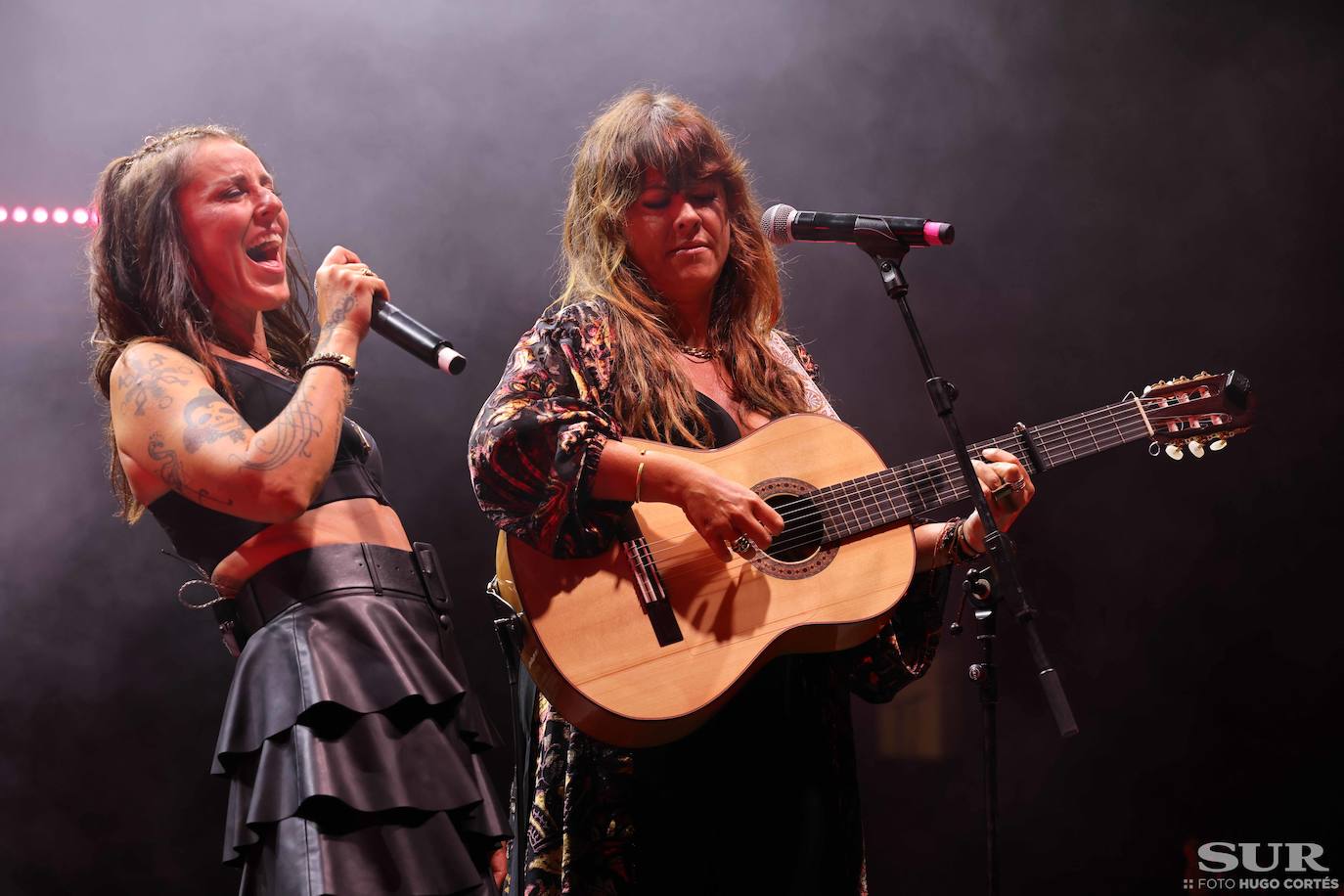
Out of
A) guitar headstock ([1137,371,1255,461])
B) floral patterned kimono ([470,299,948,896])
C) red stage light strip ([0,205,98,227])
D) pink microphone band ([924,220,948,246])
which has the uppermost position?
red stage light strip ([0,205,98,227])

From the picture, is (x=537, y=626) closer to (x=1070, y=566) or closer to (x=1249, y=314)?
(x=1070, y=566)

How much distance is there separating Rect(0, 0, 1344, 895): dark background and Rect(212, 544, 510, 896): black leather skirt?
5.23 ft

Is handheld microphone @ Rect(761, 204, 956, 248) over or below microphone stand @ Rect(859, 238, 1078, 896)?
over

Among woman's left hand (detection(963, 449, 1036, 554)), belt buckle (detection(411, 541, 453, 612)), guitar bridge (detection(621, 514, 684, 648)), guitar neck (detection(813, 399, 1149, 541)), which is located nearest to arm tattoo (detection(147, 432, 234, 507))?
belt buckle (detection(411, 541, 453, 612))

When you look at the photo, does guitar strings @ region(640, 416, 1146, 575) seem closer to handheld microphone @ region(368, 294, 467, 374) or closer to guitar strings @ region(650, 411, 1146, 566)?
guitar strings @ region(650, 411, 1146, 566)

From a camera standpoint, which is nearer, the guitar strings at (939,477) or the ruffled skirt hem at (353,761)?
the ruffled skirt hem at (353,761)

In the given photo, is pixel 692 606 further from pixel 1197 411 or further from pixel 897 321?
pixel 897 321

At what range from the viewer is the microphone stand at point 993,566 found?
6.31 feet

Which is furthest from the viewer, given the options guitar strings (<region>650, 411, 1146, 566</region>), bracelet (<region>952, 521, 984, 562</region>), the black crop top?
bracelet (<region>952, 521, 984, 562</region>)

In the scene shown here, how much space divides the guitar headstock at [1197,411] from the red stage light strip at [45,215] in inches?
120

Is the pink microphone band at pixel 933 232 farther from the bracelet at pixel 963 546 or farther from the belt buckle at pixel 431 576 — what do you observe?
the belt buckle at pixel 431 576

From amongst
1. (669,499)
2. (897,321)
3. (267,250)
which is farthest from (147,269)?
(897,321)

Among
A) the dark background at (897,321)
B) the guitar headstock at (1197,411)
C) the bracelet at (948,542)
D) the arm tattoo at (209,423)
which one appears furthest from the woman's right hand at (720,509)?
the dark background at (897,321)

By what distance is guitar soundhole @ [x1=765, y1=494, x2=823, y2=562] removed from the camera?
2260 mm
